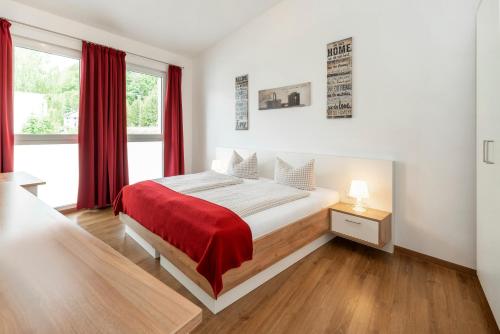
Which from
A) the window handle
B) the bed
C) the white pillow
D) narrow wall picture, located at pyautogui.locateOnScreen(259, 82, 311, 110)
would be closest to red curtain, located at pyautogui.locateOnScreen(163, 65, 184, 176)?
the white pillow

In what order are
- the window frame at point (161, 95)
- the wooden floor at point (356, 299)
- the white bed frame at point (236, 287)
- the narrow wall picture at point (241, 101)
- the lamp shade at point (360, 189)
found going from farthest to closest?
the window frame at point (161, 95)
the narrow wall picture at point (241, 101)
the lamp shade at point (360, 189)
the white bed frame at point (236, 287)
the wooden floor at point (356, 299)

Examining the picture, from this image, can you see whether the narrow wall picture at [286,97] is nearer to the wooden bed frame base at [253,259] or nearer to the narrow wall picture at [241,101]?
the narrow wall picture at [241,101]

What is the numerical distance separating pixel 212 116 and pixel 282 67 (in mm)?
1772

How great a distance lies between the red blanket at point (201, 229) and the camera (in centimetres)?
167

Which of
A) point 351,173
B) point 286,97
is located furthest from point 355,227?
point 286,97

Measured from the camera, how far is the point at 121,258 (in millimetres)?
727

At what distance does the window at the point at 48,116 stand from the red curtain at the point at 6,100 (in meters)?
0.19

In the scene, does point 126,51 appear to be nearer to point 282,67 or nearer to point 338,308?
point 282,67

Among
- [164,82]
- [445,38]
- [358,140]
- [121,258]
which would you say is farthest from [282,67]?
[121,258]

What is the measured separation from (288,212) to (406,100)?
5.40 feet

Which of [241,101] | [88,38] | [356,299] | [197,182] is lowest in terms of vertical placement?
[356,299]

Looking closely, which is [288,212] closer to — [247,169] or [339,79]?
[247,169]

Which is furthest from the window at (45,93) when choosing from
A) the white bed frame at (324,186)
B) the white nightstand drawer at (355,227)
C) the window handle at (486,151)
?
the window handle at (486,151)

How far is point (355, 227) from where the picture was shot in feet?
8.35
